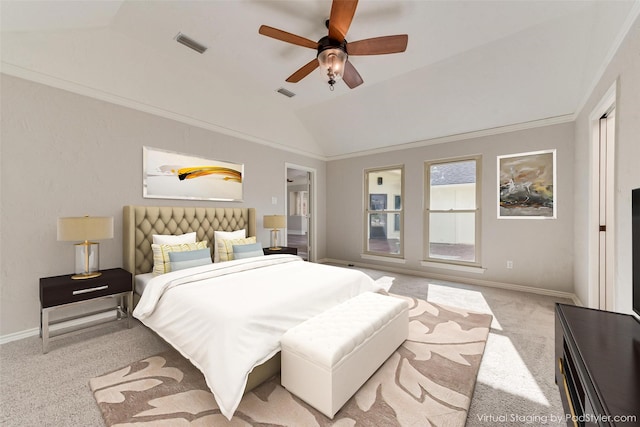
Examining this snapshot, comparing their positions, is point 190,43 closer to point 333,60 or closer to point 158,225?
point 333,60

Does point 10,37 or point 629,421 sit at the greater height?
point 10,37

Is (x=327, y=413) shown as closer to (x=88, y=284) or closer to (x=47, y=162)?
(x=88, y=284)

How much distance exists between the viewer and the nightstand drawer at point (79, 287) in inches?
88.5

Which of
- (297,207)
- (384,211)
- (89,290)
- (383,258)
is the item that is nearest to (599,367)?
(89,290)

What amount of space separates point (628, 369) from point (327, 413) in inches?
55.4

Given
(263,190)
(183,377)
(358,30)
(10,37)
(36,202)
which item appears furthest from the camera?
(263,190)

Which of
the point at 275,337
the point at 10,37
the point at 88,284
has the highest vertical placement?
the point at 10,37

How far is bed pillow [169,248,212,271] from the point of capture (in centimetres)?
284

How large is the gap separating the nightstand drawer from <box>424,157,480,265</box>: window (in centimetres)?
471

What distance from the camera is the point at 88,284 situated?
243cm

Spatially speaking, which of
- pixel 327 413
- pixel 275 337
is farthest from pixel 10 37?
pixel 327 413

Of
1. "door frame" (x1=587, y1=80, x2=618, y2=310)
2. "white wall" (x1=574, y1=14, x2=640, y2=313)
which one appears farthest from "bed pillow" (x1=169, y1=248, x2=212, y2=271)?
"door frame" (x1=587, y1=80, x2=618, y2=310)

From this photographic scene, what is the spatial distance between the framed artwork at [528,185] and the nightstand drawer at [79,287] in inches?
209

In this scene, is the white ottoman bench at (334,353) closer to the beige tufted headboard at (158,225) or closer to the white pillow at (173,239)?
the white pillow at (173,239)
